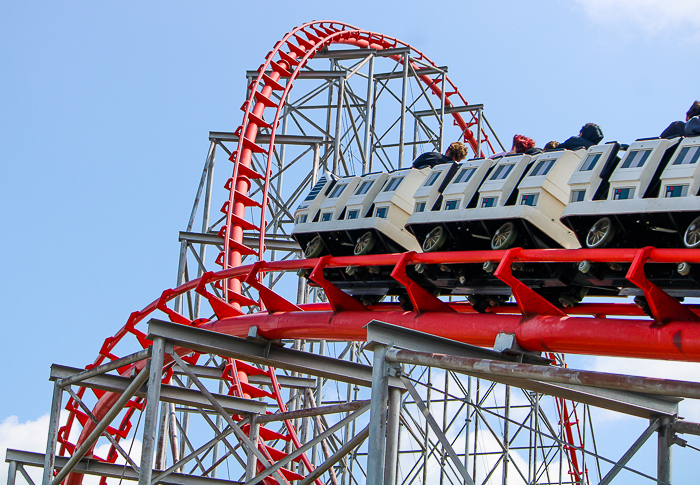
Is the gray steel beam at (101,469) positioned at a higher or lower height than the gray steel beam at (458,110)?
lower

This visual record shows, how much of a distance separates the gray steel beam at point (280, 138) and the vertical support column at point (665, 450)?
9.30m

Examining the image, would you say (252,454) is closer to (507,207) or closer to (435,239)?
(435,239)

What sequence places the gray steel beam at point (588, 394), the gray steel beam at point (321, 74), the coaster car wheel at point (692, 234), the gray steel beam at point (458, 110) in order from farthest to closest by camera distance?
the gray steel beam at point (458, 110) < the gray steel beam at point (321, 74) < the coaster car wheel at point (692, 234) < the gray steel beam at point (588, 394)

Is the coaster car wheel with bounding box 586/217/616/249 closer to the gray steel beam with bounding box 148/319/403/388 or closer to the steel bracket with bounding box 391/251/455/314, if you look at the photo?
the steel bracket with bounding box 391/251/455/314

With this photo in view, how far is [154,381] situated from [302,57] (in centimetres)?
1135

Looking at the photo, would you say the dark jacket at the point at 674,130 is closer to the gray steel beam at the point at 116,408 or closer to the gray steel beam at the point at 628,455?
the gray steel beam at the point at 628,455

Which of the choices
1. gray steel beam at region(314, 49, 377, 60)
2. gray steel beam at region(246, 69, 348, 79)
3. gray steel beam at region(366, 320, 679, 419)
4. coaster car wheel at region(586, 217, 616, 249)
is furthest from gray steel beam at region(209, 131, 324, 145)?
gray steel beam at region(366, 320, 679, 419)

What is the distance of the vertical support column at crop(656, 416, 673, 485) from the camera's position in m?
6.90

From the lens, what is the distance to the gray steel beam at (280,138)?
15.6 metres

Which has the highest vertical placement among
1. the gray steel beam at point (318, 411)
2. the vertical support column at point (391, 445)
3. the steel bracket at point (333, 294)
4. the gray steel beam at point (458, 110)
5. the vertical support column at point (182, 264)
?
the gray steel beam at point (458, 110)

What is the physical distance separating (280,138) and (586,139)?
26.1 ft

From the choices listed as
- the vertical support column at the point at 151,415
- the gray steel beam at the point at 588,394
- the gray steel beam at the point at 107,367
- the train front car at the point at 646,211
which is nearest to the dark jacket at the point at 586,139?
the train front car at the point at 646,211

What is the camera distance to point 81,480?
46.1ft

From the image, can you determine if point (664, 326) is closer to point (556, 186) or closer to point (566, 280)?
point (566, 280)
